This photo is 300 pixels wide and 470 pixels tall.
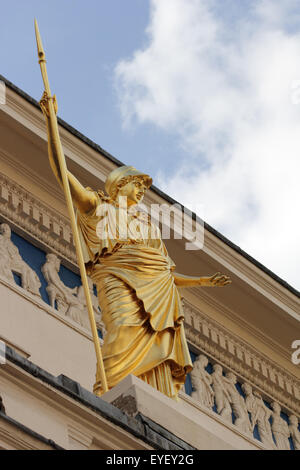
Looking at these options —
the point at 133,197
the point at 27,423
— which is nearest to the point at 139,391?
the point at 27,423

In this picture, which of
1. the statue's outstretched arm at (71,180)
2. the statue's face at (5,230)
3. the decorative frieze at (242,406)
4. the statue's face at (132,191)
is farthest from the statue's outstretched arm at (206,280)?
the decorative frieze at (242,406)

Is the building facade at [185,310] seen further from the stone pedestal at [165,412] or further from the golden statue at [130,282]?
the golden statue at [130,282]

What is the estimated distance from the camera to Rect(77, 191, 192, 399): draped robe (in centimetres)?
752

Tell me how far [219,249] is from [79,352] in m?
2.59

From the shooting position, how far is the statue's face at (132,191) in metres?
8.41

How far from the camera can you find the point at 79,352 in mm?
10164

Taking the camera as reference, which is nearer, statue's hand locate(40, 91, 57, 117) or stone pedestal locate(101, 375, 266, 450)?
stone pedestal locate(101, 375, 266, 450)

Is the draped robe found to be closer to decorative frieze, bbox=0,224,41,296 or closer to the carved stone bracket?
decorative frieze, bbox=0,224,41,296

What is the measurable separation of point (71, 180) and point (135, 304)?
0.88m

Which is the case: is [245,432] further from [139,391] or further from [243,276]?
[139,391]

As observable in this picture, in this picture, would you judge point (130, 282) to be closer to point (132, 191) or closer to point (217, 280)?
point (217, 280)

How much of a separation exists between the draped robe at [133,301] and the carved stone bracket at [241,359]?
12.4 feet

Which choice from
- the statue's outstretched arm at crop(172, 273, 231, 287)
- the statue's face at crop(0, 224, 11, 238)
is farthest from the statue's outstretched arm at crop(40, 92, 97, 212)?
the statue's face at crop(0, 224, 11, 238)

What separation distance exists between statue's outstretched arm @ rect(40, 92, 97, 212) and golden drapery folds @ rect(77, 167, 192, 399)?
0.05m
